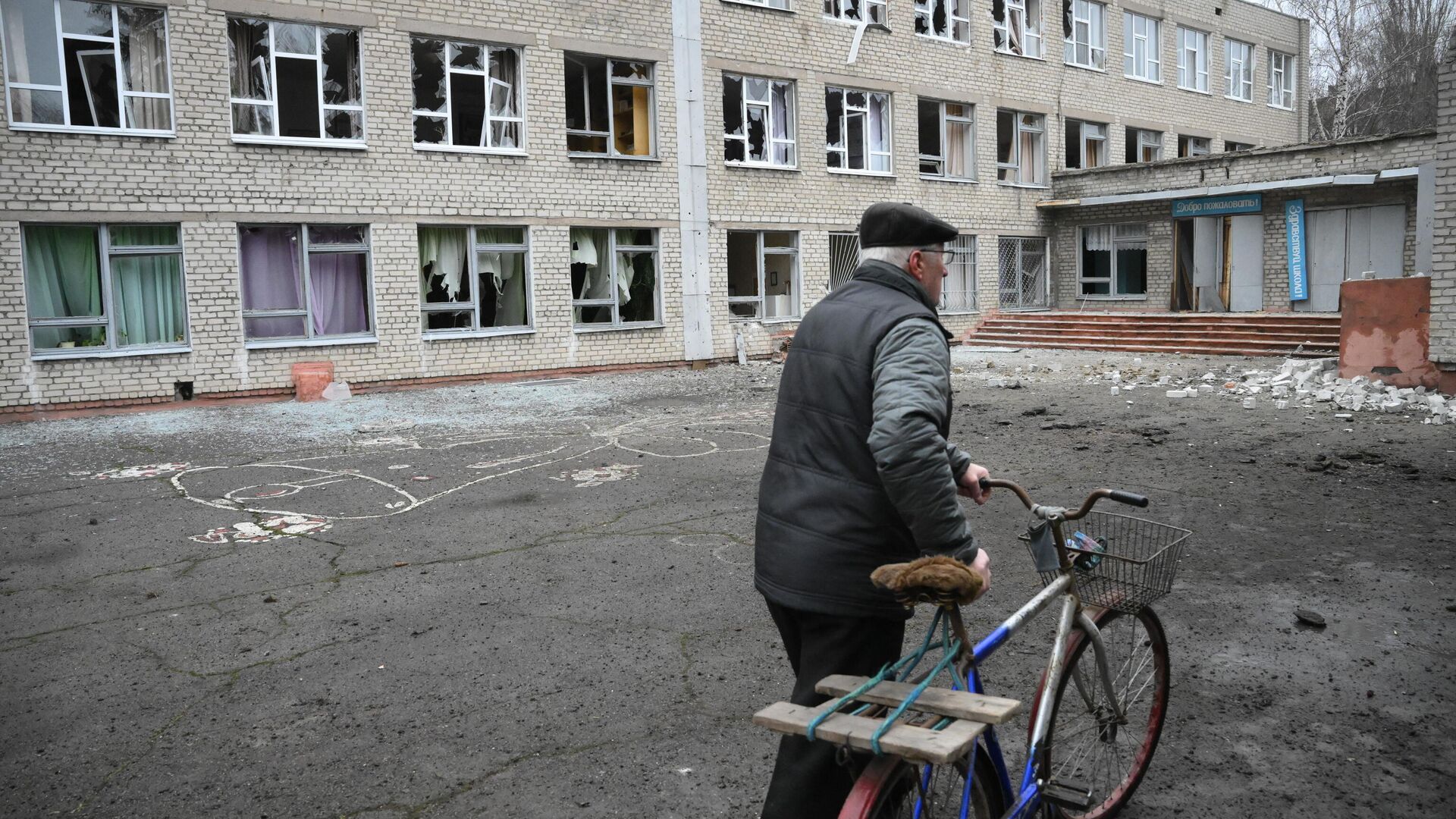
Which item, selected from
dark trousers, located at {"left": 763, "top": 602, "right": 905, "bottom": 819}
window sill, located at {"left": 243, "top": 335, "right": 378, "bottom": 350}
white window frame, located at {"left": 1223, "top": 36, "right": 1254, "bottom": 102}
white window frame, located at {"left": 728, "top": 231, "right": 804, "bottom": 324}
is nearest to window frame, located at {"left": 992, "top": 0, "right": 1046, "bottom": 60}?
white window frame, located at {"left": 728, "top": 231, "right": 804, "bottom": 324}

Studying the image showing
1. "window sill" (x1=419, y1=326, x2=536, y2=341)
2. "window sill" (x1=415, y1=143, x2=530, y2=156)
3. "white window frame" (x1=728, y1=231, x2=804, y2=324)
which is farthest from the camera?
"white window frame" (x1=728, y1=231, x2=804, y2=324)

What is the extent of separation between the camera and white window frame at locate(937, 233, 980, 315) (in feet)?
85.2

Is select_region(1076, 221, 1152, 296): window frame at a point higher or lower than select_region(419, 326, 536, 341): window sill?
higher

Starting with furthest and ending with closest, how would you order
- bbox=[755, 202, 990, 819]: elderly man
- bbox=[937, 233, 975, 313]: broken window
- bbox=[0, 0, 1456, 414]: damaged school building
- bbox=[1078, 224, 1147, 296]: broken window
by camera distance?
bbox=[1078, 224, 1147, 296]: broken window
bbox=[937, 233, 975, 313]: broken window
bbox=[0, 0, 1456, 414]: damaged school building
bbox=[755, 202, 990, 819]: elderly man

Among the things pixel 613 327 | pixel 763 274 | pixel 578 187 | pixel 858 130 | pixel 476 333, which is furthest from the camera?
pixel 858 130

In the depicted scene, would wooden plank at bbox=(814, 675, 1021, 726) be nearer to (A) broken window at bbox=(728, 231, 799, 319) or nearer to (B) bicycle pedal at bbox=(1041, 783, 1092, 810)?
(B) bicycle pedal at bbox=(1041, 783, 1092, 810)

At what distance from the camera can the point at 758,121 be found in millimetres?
22062

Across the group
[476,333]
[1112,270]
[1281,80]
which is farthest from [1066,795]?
[1281,80]

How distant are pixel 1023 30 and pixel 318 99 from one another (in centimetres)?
1857

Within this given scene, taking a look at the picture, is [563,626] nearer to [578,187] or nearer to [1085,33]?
[578,187]

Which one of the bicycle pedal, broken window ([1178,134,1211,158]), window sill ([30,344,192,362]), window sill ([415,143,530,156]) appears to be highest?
broken window ([1178,134,1211,158])

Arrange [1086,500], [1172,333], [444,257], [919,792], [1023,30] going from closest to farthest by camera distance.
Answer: [919,792], [1086,500], [444,257], [1172,333], [1023,30]

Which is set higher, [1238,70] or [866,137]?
[1238,70]

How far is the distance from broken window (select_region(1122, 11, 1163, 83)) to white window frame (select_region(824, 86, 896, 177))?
32.9ft
